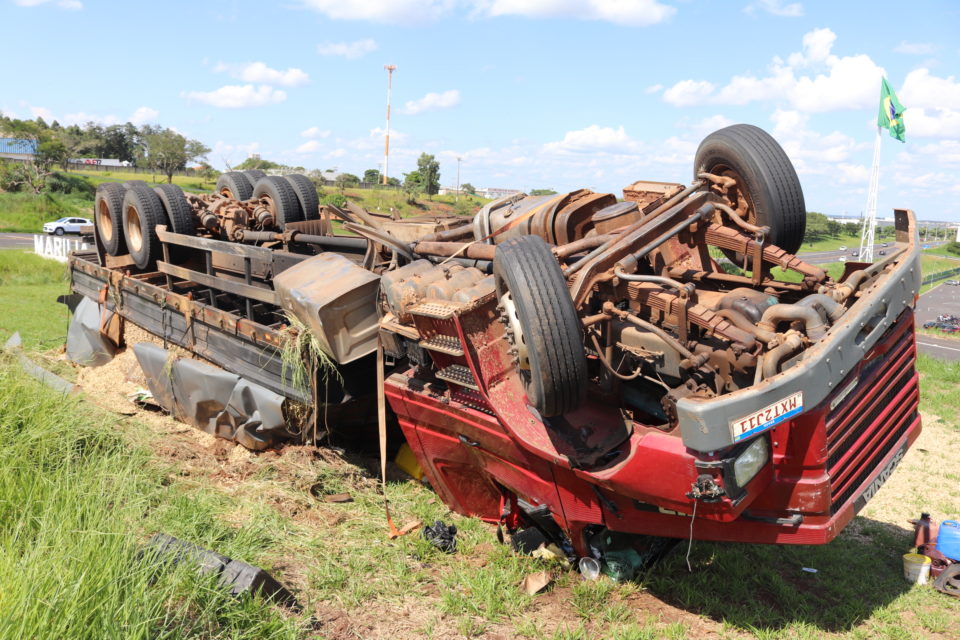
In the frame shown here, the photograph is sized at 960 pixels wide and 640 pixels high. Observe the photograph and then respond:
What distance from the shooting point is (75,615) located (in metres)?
2.53

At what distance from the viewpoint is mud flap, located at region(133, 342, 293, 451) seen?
522 centimetres

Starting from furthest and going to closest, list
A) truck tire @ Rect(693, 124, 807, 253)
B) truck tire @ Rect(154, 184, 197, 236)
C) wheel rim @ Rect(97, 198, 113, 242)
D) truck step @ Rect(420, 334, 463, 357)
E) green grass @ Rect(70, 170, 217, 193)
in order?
green grass @ Rect(70, 170, 217, 193), wheel rim @ Rect(97, 198, 113, 242), truck tire @ Rect(154, 184, 197, 236), truck tire @ Rect(693, 124, 807, 253), truck step @ Rect(420, 334, 463, 357)

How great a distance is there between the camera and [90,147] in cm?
5328

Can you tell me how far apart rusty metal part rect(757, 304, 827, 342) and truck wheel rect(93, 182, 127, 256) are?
21.7ft

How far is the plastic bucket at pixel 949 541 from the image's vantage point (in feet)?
13.5

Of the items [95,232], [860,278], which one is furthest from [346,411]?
[95,232]

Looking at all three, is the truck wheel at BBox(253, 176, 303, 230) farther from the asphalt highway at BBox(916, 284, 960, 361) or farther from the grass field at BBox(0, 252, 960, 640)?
the asphalt highway at BBox(916, 284, 960, 361)

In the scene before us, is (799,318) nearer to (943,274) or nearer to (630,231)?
(630,231)

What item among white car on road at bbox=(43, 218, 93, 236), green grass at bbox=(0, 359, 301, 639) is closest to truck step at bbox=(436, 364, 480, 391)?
green grass at bbox=(0, 359, 301, 639)

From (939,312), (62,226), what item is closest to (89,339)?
(939,312)

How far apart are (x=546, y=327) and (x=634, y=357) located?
28.3 inches

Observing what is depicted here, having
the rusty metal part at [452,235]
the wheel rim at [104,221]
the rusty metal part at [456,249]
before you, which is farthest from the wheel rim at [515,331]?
the wheel rim at [104,221]

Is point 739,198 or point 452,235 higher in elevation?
point 739,198

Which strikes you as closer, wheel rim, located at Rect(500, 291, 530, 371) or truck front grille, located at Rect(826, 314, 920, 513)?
truck front grille, located at Rect(826, 314, 920, 513)
